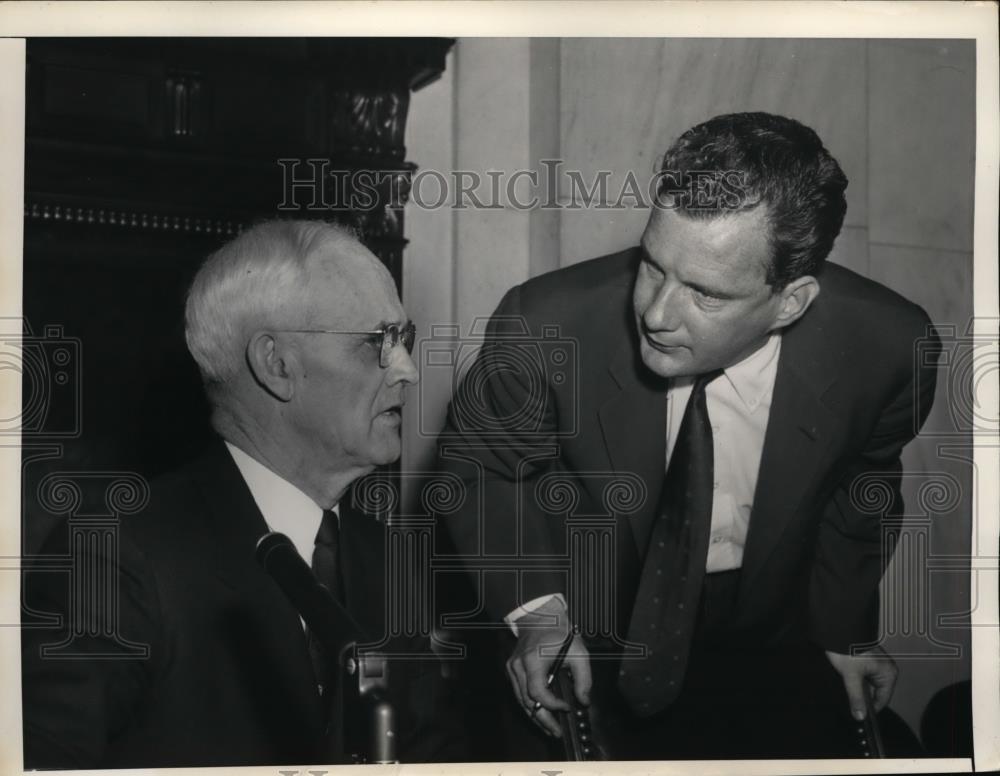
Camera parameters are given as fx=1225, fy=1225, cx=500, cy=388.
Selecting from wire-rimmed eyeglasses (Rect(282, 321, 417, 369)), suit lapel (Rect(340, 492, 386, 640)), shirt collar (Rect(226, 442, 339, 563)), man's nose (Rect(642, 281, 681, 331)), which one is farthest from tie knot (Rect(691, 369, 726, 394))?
shirt collar (Rect(226, 442, 339, 563))

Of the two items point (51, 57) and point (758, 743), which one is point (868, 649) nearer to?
point (758, 743)

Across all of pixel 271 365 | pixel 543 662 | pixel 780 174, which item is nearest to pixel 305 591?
pixel 271 365

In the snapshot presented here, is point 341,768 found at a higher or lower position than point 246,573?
lower

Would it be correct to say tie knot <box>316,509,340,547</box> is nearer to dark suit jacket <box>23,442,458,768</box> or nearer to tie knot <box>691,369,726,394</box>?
dark suit jacket <box>23,442,458,768</box>

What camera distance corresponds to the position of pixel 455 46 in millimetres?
3035

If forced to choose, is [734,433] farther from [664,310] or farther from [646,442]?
[664,310]

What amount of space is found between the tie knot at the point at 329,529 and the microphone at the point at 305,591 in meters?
0.34

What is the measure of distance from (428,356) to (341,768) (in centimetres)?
101

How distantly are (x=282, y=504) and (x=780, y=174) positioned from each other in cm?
144

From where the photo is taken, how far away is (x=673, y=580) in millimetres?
3027

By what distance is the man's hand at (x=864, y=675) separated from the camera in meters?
3.09

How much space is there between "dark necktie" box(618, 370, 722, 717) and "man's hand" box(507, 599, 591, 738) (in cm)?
11

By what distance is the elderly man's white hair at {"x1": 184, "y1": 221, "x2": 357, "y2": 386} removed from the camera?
289 centimetres

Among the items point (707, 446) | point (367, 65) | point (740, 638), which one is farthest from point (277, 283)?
point (740, 638)
